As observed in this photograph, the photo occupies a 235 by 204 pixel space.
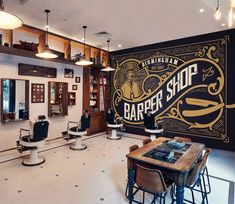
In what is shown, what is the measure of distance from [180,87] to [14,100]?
462 centimetres

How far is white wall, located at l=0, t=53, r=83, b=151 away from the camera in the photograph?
4273mm

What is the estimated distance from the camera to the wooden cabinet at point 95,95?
20.5ft

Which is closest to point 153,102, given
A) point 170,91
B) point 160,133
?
point 170,91

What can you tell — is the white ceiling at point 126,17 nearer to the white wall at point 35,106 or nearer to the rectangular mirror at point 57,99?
the white wall at point 35,106

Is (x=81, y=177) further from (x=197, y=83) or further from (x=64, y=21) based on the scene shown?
(x=197, y=83)

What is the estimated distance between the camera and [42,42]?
181 inches

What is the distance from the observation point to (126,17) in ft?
12.3

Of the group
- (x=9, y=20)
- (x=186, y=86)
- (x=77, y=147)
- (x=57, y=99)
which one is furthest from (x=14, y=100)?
(x=186, y=86)

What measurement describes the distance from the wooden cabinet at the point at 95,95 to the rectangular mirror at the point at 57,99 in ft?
2.62

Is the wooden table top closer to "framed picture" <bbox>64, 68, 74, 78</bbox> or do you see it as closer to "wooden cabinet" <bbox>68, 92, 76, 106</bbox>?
"wooden cabinet" <bbox>68, 92, 76, 106</bbox>

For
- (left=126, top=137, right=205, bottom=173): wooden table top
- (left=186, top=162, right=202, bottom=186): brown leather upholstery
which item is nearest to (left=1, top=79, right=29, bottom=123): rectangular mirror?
(left=126, top=137, right=205, bottom=173): wooden table top

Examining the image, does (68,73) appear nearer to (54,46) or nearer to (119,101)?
(54,46)

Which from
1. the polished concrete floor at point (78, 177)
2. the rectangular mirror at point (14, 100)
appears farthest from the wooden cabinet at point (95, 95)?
the rectangular mirror at point (14, 100)

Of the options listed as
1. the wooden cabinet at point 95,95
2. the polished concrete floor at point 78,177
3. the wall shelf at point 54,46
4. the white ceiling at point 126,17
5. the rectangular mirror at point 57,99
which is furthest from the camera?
the wooden cabinet at point 95,95
